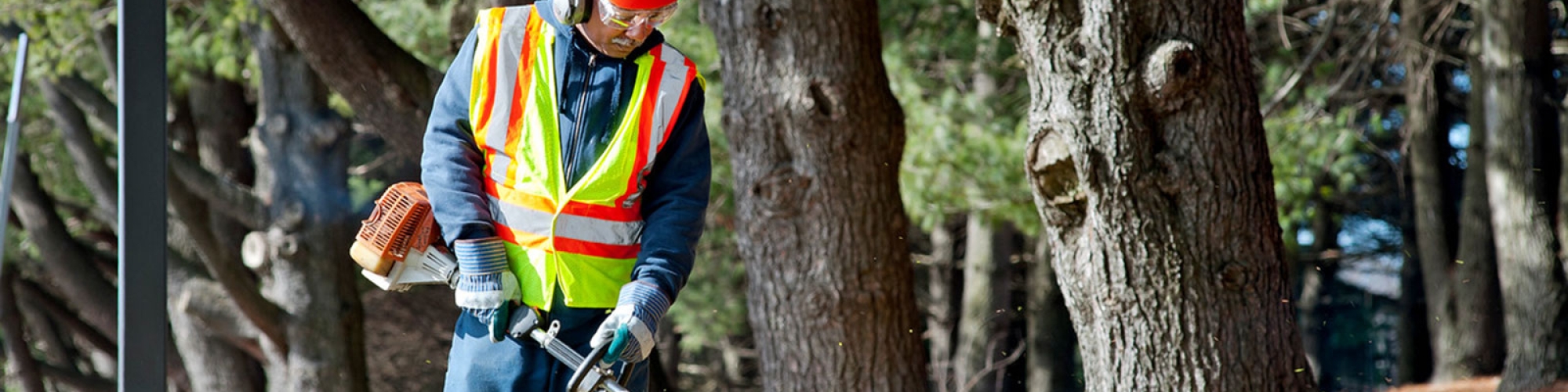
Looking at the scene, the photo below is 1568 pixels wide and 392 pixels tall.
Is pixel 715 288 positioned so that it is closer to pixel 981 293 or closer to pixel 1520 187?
pixel 981 293

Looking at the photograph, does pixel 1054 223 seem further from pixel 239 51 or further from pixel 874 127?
pixel 239 51

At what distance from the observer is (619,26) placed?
3.02 metres

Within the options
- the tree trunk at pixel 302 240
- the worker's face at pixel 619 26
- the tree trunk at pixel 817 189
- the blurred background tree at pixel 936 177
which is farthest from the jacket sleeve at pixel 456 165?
the tree trunk at pixel 302 240

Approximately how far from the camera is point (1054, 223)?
4.48m

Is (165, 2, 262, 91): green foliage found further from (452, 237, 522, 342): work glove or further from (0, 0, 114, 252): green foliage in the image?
(452, 237, 522, 342): work glove

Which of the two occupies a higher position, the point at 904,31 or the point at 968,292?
the point at 904,31

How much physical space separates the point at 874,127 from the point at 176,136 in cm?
819

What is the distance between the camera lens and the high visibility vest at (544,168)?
9.91ft

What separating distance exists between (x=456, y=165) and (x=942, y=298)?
12787 millimetres

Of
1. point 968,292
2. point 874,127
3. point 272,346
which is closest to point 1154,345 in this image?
point 874,127

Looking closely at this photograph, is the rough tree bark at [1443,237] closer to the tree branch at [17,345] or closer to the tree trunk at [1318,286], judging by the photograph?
the tree trunk at [1318,286]

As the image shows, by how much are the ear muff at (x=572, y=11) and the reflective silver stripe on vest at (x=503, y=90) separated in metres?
0.10

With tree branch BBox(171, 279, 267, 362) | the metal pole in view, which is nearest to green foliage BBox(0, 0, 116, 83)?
tree branch BBox(171, 279, 267, 362)

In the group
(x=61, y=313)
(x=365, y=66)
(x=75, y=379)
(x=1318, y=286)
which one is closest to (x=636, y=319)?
(x=365, y=66)
